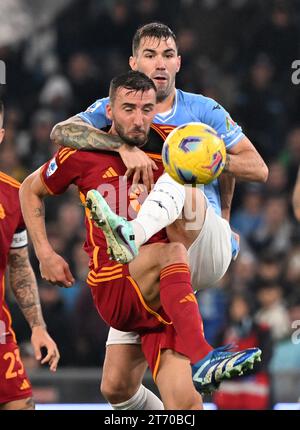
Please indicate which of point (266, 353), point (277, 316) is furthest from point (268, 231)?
point (266, 353)

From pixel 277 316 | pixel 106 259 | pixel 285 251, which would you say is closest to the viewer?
pixel 106 259

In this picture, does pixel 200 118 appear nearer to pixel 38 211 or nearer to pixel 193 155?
pixel 193 155

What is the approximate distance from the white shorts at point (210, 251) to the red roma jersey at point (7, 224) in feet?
2.94

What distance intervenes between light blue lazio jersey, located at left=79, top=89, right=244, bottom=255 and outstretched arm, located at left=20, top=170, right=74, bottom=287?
460 mm

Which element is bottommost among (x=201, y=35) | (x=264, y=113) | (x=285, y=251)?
(x=285, y=251)

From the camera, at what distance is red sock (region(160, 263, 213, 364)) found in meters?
4.76

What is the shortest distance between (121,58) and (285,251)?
2.89 metres

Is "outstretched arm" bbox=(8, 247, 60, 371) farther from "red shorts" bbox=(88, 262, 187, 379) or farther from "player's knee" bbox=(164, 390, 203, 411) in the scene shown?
"player's knee" bbox=(164, 390, 203, 411)

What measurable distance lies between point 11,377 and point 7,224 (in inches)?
29.0

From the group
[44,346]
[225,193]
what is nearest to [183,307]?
[44,346]

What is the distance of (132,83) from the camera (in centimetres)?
516

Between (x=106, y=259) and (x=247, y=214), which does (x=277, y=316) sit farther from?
(x=106, y=259)

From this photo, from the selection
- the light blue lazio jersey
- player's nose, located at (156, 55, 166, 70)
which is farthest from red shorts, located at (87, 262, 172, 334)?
player's nose, located at (156, 55, 166, 70)
